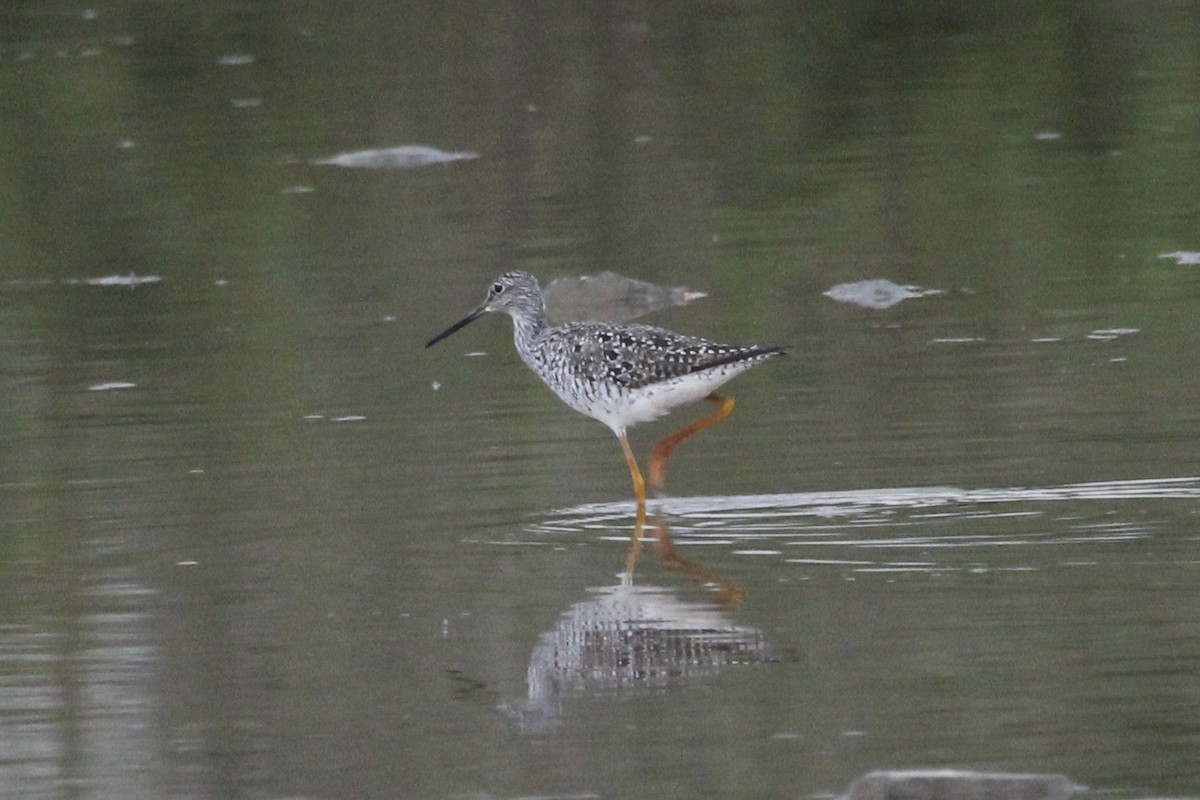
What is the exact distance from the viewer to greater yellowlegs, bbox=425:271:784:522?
8.21 metres

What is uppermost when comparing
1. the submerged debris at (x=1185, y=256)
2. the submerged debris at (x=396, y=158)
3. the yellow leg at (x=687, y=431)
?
the yellow leg at (x=687, y=431)

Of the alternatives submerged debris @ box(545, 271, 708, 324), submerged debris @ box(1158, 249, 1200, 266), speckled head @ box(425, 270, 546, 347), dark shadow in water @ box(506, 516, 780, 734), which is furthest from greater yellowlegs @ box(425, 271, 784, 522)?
submerged debris @ box(1158, 249, 1200, 266)

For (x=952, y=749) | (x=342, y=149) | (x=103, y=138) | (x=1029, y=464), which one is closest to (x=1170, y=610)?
(x=952, y=749)

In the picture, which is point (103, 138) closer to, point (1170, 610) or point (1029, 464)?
point (1029, 464)

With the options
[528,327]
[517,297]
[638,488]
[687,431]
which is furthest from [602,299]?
[638,488]

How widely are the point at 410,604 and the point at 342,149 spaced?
9.71 m

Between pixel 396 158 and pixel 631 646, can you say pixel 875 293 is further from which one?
pixel 396 158

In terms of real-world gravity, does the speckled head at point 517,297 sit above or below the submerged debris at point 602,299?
above

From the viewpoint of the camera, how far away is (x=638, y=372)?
8344mm

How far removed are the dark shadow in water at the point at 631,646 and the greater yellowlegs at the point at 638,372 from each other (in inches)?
44.0

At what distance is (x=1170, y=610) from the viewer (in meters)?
6.27

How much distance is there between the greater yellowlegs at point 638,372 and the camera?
8211 millimetres

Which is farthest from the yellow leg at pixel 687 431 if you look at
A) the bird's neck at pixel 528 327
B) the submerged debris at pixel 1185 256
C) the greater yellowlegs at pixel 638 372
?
the submerged debris at pixel 1185 256

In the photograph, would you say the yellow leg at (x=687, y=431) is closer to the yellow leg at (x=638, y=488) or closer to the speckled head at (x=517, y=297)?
the yellow leg at (x=638, y=488)
